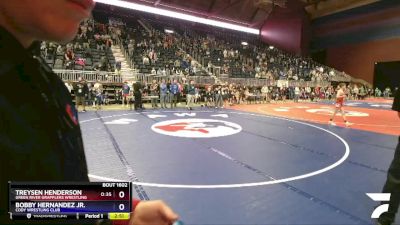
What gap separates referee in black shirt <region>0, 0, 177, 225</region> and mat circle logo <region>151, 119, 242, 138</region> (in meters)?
7.01

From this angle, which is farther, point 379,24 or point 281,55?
point 281,55

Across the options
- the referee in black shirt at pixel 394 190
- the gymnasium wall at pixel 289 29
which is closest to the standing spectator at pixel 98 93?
the referee in black shirt at pixel 394 190

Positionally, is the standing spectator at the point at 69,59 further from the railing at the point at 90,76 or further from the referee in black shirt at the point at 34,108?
the referee in black shirt at the point at 34,108

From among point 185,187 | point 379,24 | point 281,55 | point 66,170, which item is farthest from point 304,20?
point 66,170

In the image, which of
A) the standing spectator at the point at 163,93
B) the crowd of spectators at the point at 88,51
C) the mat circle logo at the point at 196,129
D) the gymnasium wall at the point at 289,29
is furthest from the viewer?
the gymnasium wall at the point at 289,29

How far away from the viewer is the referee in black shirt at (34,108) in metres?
0.69

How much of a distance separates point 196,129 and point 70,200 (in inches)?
321

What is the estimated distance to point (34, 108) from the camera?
0.78 meters

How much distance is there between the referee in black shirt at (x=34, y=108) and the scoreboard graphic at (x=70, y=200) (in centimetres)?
3

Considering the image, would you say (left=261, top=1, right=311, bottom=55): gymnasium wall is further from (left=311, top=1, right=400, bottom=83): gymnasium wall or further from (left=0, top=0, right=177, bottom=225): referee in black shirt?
(left=0, top=0, right=177, bottom=225): referee in black shirt

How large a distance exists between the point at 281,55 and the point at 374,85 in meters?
11.1

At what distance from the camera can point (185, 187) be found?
13.6ft

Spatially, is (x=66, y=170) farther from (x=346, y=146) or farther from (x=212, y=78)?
(x=212, y=78)

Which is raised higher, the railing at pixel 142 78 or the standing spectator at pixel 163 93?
the railing at pixel 142 78
